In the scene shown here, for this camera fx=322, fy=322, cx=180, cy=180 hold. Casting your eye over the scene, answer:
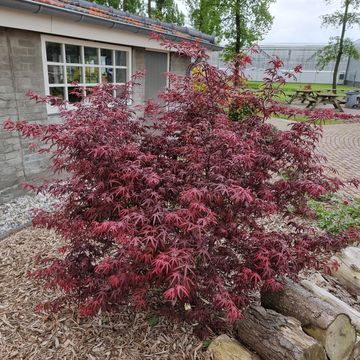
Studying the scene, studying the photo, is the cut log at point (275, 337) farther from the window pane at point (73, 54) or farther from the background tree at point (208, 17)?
the background tree at point (208, 17)

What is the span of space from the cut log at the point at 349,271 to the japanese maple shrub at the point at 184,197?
862 mm

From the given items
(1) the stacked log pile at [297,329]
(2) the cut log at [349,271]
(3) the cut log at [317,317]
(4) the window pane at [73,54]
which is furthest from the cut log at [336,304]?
(4) the window pane at [73,54]

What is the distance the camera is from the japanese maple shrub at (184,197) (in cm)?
174

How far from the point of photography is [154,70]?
7.73 metres

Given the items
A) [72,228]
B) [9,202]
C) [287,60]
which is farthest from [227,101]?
[287,60]

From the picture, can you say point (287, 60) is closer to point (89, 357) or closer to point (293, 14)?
point (293, 14)

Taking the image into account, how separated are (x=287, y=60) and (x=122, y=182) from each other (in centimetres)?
3902

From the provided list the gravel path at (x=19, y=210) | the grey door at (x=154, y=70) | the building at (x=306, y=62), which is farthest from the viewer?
the building at (x=306, y=62)

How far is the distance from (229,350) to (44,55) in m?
4.80

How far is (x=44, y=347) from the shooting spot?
2262mm

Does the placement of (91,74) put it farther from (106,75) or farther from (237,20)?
(237,20)

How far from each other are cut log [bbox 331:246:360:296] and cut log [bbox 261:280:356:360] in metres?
0.87

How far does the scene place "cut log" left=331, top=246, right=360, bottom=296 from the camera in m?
2.93

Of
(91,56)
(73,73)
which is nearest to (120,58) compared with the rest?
(91,56)
